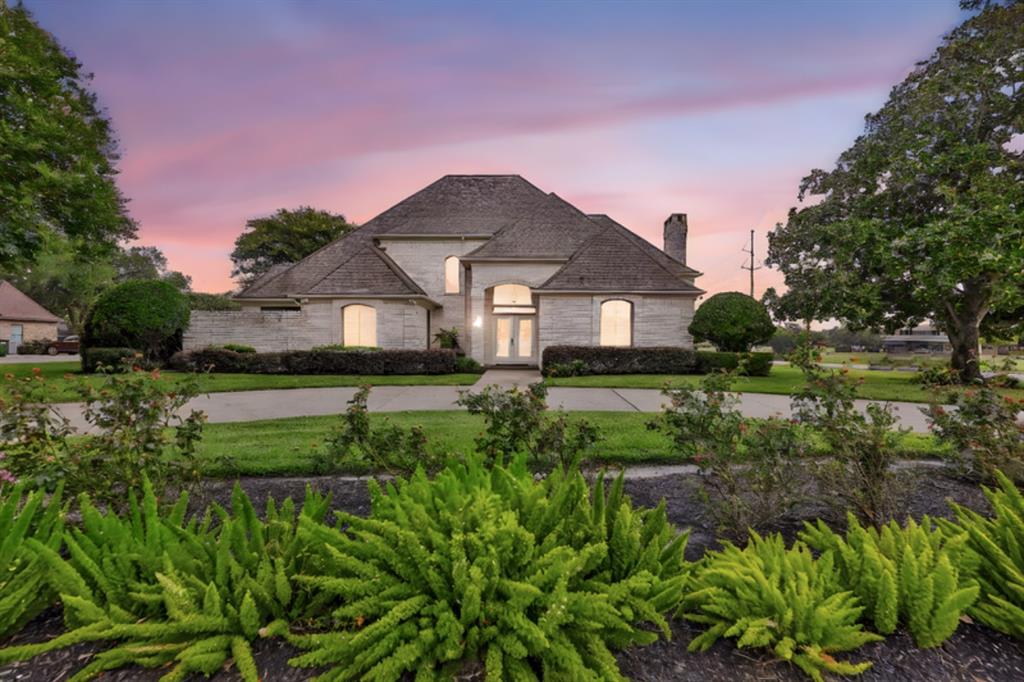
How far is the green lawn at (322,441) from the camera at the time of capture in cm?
448

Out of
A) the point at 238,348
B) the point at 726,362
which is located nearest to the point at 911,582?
the point at 726,362

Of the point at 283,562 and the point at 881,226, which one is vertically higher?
the point at 881,226

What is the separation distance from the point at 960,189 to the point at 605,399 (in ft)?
45.0

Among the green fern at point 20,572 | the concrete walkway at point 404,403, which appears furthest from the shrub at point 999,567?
the concrete walkway at point 404,403

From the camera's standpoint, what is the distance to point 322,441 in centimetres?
502

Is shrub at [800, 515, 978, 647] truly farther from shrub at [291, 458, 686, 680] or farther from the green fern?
the green fern

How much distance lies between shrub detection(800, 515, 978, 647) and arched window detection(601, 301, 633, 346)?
49.7ft

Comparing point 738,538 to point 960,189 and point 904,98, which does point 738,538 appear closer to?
point 960,189

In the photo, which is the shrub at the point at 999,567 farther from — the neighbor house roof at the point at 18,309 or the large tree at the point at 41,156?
→ the neighbor house roof at the point at 18,309

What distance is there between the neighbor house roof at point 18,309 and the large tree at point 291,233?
56.9 feet

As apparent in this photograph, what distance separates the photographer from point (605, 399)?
9.57 meters

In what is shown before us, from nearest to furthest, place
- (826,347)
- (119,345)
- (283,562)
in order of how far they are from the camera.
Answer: (283,562) < (826,347) < (119,345)

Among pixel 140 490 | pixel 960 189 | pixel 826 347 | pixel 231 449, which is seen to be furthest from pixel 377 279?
pixel 960 189

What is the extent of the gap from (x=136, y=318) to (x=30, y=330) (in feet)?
118
